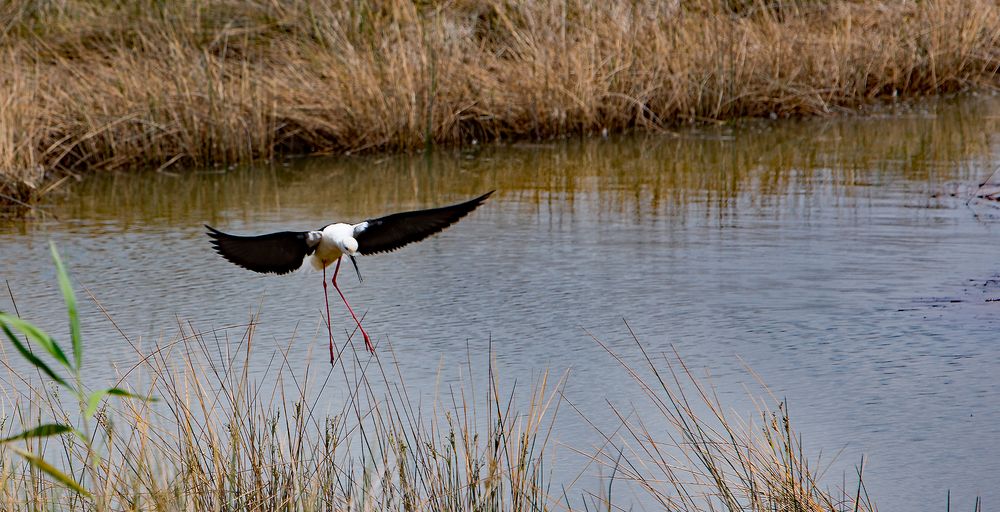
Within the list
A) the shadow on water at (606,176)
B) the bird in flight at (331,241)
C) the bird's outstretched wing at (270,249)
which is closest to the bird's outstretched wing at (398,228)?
the bird in flight at (331,241)

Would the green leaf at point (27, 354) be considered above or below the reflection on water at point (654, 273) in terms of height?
above

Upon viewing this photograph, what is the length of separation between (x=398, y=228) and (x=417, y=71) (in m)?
5.14

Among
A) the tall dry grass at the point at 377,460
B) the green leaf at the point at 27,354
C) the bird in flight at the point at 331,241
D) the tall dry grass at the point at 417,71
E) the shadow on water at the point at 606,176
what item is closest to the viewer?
the green leaf at the point at 27,354

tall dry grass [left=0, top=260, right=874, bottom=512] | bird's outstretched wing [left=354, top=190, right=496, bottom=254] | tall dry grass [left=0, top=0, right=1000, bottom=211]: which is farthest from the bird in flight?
tall dry grass [left=0, top=0, right=1000, bottom=211]

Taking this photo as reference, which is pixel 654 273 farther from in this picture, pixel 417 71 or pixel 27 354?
pixel 417 71

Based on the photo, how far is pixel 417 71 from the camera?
9.09 meters

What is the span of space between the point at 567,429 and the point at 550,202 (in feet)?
11.7

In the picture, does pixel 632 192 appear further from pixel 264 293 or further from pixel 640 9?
pixel 640 9

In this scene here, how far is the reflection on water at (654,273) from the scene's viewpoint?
3.78 metres

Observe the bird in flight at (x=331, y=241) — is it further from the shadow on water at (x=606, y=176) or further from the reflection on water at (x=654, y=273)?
the shadow on water at (x=606, y=176)

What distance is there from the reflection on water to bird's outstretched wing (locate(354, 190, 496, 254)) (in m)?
0.39

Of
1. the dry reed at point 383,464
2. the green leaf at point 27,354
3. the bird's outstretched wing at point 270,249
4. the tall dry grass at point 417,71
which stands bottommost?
the dry reed at point 383,464

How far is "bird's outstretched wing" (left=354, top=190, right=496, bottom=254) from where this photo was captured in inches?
157

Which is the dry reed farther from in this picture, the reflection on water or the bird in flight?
the bird in flight
